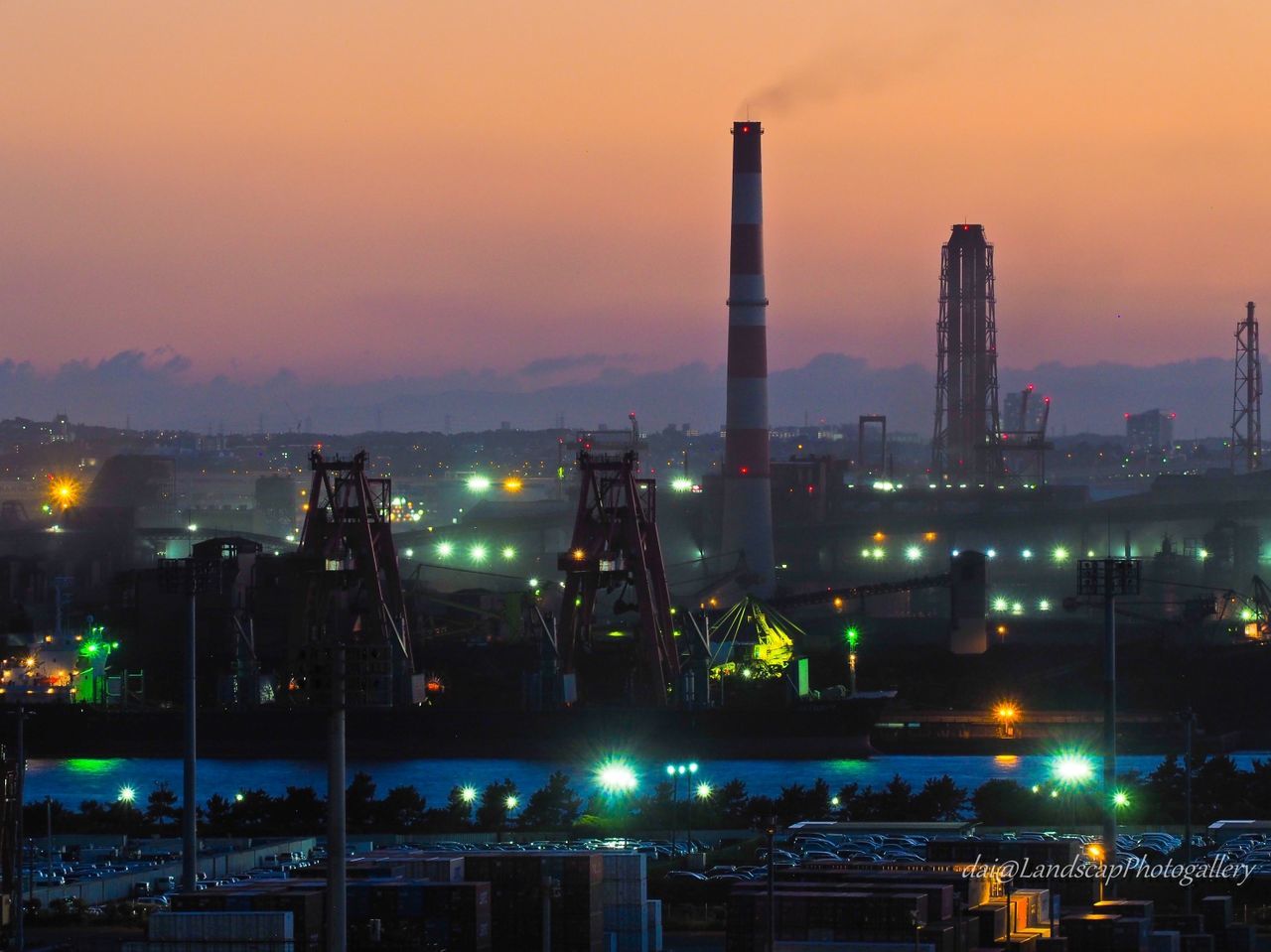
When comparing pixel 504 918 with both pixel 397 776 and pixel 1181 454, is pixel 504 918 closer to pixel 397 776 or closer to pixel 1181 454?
pixel 397 776

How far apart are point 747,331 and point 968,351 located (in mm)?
14502

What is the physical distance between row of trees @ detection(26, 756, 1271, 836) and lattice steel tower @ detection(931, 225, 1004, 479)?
2861 cm

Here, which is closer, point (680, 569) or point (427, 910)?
point (427, 910)

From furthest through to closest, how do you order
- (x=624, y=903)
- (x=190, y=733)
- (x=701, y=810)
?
1. (x=701, y=810)
2. (x=190, y=733)
3. (x=624, y=903)

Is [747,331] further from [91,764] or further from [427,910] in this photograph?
[427,910]

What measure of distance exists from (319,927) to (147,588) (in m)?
26.7

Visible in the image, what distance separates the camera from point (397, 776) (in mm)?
29812

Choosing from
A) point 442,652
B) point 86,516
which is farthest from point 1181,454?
point 442,652

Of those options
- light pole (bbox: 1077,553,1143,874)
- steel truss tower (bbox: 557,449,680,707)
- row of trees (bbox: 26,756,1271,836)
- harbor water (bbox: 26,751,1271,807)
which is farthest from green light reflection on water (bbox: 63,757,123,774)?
light pole (bbox: 1077,553,1143,874)

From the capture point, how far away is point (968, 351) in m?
A: 49.5

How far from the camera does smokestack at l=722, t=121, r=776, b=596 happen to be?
35.8 m

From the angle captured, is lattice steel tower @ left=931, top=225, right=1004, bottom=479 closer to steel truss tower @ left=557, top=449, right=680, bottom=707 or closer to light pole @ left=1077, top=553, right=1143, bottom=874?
steel truss tower @ left=557, top=449, right=680, bottom=707

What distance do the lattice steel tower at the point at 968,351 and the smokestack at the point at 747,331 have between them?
11.8 m

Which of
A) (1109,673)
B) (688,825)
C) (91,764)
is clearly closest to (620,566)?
(91,764)
